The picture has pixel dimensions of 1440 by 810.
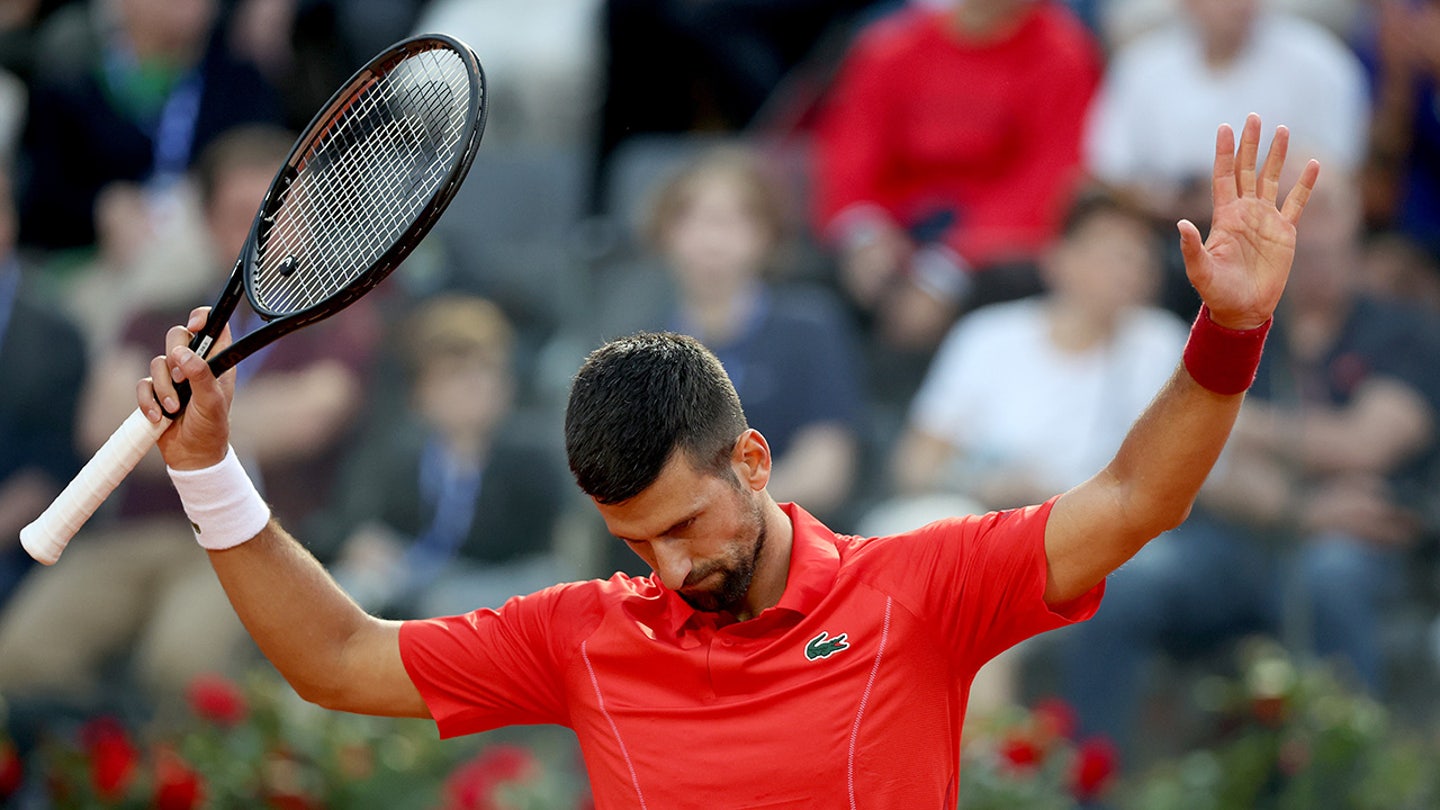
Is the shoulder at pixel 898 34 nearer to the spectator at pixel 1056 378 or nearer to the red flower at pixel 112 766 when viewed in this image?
the spectator at pixel 1056 378

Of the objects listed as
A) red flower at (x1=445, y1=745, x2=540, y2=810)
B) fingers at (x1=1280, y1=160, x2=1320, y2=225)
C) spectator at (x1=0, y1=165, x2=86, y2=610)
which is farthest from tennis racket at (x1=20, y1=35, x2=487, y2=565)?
spectator at (x1=0, y1=165, x2=86, y2=610)

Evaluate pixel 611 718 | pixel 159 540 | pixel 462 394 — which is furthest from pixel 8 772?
pixel 611 718

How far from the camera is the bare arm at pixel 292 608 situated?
301cm

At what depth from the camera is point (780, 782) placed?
2.81 m

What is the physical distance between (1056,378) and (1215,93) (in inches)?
57.9

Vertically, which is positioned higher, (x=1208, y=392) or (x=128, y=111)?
(x=128, y=111)

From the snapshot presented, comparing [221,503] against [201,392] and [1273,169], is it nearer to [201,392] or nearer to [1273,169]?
[201,392]

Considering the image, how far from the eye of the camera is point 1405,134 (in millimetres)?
7215

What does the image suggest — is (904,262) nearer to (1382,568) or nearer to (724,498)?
(1382,568)

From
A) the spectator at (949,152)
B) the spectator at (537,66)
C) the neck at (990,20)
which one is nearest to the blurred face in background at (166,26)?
the spectator at (537,66)

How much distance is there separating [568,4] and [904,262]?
258 cm

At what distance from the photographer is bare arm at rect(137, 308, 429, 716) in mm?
3010

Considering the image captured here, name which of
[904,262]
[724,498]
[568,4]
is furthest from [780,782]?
[568,4]

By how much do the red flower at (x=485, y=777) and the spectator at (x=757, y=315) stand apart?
126 cm
